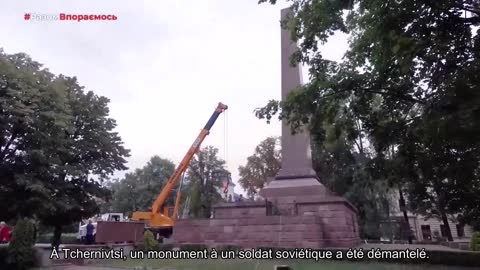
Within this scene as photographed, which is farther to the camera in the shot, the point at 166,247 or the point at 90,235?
the point at 90,235

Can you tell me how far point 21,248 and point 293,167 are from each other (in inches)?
459

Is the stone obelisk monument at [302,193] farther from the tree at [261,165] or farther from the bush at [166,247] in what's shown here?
the tree at [261,165]

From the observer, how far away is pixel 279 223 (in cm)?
1602

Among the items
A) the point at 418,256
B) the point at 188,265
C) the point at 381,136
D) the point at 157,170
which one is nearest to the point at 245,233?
the point at 188,265

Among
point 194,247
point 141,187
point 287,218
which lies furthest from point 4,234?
point 141,187

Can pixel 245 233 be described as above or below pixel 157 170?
below

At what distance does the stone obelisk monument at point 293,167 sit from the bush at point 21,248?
9880 millimetres

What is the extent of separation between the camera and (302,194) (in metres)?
17.6

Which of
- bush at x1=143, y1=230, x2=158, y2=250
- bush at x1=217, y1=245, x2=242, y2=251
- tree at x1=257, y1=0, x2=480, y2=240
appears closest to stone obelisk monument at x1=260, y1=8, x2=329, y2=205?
bush at x1=217, y1=245, x2=242, y2=251

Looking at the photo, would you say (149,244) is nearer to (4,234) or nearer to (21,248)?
(21,248)

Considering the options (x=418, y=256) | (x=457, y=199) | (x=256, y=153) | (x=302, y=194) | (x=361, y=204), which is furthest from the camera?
(x=256, y=153)

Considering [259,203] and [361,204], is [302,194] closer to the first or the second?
[259,203]

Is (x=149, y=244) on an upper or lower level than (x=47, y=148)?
lower

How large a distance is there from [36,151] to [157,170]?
45578 mm
